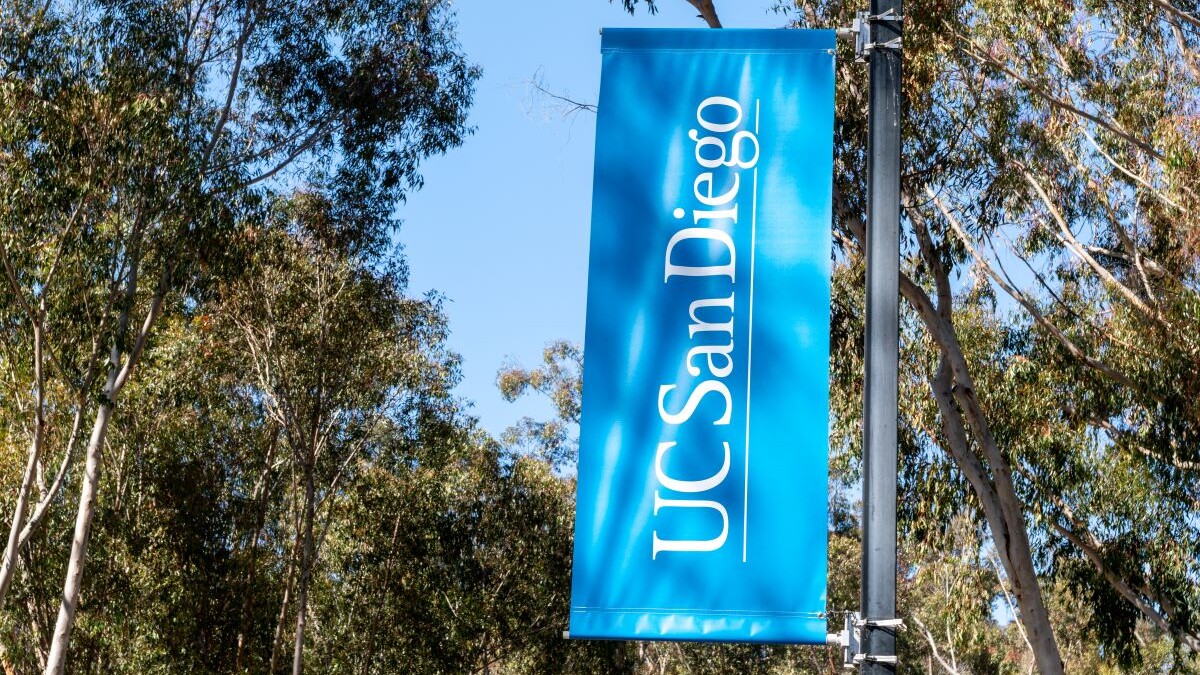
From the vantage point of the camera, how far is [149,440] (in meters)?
19.4

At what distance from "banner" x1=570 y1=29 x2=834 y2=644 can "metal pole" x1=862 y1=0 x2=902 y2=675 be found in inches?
8.8

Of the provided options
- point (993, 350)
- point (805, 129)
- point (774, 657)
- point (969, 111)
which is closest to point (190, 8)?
point (969, 111)

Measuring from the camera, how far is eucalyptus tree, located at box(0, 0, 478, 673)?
510 inches

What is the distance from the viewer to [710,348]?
3412 mm

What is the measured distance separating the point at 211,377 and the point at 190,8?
6.21 meters

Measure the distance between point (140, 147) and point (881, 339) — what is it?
11.6 m

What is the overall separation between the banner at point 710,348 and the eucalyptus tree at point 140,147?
10457mm

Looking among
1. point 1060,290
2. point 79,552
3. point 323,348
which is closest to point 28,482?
point 79,552

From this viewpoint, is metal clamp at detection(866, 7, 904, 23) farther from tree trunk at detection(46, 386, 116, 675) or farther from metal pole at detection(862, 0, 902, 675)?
tree trunk at detection(46, 386, 116, 675)

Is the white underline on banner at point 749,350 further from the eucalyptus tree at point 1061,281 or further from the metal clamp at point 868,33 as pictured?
the eucalyptus tree at point 1061,281

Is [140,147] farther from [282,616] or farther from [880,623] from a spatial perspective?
[880,623]

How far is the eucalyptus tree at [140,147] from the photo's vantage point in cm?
1295

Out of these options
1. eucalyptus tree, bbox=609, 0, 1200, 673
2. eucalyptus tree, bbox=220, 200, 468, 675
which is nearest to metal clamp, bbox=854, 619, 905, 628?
eucalyptus tree, bbox=609, 0, 1200, 673

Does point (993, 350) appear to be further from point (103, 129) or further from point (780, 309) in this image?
point (780, 309)
